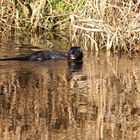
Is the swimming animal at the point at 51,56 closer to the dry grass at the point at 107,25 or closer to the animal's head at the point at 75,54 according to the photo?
the animal's head at the point at 75,54

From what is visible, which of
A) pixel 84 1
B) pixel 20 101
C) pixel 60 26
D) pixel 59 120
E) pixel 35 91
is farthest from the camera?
pixel 60 26

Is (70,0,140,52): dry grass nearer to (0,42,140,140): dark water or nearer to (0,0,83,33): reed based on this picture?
(0,42,140,140): dark water

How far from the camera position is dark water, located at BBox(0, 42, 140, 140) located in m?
5.51

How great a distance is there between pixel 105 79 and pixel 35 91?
1175mm

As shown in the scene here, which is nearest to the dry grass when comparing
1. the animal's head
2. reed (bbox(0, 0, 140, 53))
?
reed (bbox(0, 0, 140, 53))

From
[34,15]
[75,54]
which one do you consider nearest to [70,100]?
[75,54]

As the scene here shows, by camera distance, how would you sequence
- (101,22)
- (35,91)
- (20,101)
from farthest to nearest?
(101,22) → (35,91) → (20,101)

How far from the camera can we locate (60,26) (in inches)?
486

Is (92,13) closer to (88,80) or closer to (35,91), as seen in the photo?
(88,80)

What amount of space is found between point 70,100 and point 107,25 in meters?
3.54

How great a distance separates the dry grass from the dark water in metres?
0.68

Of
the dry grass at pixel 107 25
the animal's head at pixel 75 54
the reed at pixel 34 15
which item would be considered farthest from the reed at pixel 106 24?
the animal's head at pixel 75 54

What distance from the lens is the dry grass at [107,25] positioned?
998 centimetres

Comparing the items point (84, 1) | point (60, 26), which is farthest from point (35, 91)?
point (60, 26)
